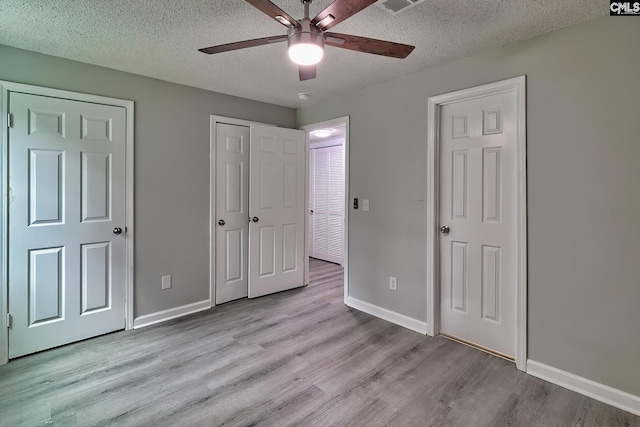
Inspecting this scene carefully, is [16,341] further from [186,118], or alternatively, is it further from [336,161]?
[336,161]

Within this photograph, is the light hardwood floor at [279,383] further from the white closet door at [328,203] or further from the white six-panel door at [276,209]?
the white closet door at [328,203]

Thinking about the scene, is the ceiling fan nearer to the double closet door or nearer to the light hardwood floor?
the double closet door

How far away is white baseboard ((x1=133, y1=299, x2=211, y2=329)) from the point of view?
9.54 ft

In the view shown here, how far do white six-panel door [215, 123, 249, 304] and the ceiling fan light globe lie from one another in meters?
2.04

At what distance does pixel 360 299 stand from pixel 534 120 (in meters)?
2.25

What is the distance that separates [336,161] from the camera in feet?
17.9

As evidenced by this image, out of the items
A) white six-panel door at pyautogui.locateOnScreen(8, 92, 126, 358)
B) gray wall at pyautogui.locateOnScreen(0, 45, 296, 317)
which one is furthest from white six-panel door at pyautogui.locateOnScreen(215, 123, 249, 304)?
white six-panel door at pyautogui.locateOnScreen(8, 92, 126, 358)

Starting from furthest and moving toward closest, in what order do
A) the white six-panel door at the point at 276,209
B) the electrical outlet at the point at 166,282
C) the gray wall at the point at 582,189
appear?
the white six-panel door at the point at 276,209 < the electrical outlet at the point at 166,282 < the gray wall at the point at 582,189

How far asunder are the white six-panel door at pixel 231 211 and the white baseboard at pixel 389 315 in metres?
1.30

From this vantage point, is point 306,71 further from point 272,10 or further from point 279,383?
point 279,383

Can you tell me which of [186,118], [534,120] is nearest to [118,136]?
[186,118]

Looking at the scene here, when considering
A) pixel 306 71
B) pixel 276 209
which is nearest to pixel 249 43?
pixel 306 71

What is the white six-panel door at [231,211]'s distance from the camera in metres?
3.42

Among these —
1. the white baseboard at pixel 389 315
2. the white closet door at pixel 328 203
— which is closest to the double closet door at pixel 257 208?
the white baseboard at pixel 389 315
